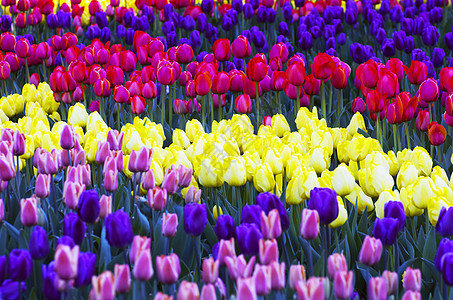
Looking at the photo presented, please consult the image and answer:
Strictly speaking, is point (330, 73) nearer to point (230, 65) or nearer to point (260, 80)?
point (260, 80)

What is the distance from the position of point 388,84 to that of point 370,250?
1989 millimetres

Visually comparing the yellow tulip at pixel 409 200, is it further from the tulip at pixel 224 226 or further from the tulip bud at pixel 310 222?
the tulip at pixel 224 226

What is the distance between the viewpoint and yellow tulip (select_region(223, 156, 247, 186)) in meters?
2.78

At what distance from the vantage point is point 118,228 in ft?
6.73

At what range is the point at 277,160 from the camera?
296 centimetres

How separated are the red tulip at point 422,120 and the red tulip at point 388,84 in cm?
20

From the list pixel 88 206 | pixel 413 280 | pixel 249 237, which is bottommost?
pixel 413 280

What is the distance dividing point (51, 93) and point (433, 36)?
10.6ft

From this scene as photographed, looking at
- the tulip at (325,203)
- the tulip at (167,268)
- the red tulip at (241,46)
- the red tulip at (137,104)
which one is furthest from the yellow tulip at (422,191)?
the red tulip at (241,46)

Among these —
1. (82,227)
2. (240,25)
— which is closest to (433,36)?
(240,25)

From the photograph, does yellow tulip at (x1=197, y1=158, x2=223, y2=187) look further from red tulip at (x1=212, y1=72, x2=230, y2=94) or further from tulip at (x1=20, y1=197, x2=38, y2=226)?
red tulip at (x1=212, y1=72, x2=230, y2=94)

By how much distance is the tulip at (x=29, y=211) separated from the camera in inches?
86.5

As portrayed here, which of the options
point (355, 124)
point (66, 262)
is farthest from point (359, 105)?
point (66, 262)

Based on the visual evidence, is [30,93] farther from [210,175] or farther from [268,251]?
[268,251]
